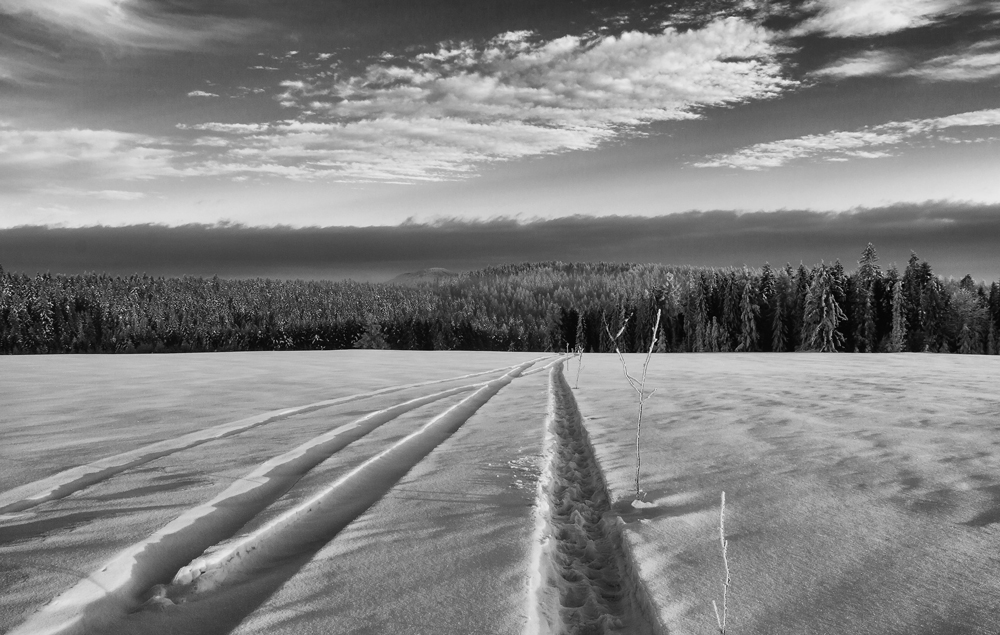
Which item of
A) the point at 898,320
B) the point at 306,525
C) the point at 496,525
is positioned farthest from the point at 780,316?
the point at 306,525

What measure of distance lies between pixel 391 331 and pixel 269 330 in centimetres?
2743

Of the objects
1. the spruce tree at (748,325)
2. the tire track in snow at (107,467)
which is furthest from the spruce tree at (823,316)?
the tire track in snow at (107,467)

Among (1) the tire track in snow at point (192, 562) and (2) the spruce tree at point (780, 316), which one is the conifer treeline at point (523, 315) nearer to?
(2) the spruce tree at point (780, 316)

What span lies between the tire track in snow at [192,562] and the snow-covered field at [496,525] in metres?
0.02

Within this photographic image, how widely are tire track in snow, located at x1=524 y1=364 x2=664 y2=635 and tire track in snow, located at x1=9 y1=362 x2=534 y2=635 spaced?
2043 millimetres

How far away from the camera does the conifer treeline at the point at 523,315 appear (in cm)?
6091

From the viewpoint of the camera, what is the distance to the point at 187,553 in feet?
16.2

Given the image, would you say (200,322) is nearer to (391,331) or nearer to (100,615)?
(391,331)

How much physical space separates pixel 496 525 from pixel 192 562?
2.75 metres

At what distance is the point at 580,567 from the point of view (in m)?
5.11

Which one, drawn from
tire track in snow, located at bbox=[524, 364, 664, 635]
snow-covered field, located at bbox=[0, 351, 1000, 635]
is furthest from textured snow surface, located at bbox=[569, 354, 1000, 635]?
tire track in snow, located at bbox=[524, 364, 664, 635]

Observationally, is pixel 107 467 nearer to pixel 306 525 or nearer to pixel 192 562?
pixel 306 525

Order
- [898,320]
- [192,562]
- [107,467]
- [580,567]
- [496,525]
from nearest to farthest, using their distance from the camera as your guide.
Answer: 1. [192,562]
2. [580,567]
3. [496,525]
4. [107,467]
5. [898,320]

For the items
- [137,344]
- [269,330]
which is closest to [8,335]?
[137,344]
